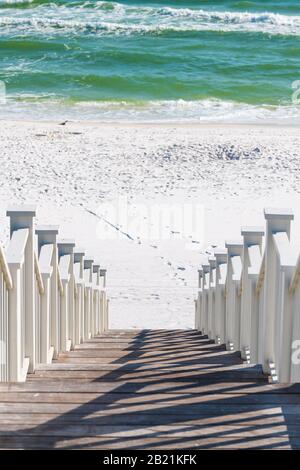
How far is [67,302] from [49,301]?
949 millimetres

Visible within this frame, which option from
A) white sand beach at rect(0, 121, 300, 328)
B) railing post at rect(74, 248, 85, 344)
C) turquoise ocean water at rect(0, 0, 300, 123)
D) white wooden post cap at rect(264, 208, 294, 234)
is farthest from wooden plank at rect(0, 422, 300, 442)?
turquoise ocean water at rect(0, 0, 300, 123)

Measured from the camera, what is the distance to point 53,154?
20.0 meters

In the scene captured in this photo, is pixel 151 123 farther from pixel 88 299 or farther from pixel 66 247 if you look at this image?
pixel 66 247

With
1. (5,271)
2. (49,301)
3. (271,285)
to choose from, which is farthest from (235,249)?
(5,271)

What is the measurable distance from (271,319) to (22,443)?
203 cm

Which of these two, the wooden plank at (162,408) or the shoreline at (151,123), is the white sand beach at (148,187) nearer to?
the shoreline at (151,123)

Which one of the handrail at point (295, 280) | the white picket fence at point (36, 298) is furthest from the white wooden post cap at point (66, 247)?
the handrail at point (295, 280)

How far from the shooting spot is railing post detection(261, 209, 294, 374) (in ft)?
16.5

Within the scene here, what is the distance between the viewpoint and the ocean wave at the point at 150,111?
27547mm

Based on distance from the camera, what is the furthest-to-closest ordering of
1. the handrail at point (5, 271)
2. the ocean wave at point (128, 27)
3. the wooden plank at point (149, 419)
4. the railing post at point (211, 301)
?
the ocean wave at point (128, 27) < the railing post at point (211, 301) < the handrail at point (5, 271) < the wooden plank at point (149, 419)

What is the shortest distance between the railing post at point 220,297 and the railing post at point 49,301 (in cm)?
192

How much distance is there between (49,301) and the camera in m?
6.53

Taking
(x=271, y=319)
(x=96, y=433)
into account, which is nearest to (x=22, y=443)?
(x=96, y=433)

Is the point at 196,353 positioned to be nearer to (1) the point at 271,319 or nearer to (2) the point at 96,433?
(1) the point at 271,319
